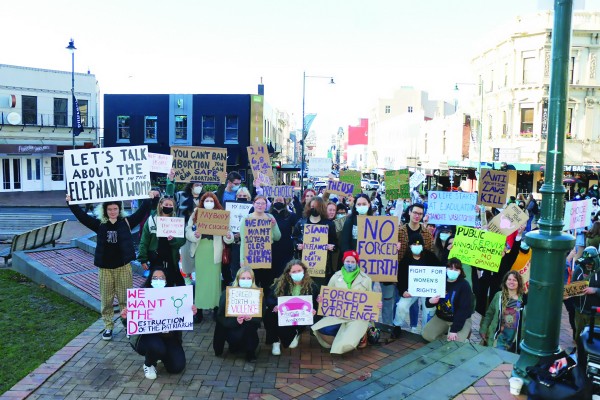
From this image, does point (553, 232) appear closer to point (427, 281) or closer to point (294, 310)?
point (427, 281)

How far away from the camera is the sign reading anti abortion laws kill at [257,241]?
8.04m

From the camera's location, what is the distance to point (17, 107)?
124 ft

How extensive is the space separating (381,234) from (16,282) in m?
7.82

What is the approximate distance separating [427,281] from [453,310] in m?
0.53

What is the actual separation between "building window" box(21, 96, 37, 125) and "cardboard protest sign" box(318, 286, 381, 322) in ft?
124

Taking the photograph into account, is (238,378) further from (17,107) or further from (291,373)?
(17,107)

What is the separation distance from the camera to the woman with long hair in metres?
6.77

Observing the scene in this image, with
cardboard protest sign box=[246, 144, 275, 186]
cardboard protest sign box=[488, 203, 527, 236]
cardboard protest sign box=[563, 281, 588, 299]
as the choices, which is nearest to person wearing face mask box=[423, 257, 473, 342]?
cardboard protest sign box=[563, 281, 588, 299]

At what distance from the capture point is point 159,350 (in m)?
6.25

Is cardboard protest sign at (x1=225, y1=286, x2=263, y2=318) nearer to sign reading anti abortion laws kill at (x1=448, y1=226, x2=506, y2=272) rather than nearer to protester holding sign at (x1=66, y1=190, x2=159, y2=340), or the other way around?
protester holding sign at (x1=66, y1=190, x2=159, y2=340)

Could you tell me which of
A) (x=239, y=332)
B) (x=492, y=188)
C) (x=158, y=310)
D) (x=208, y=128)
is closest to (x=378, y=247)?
(x=239, y=332)

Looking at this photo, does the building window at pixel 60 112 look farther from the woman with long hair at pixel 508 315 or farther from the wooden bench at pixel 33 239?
the woman with long hair at pixel 508 315

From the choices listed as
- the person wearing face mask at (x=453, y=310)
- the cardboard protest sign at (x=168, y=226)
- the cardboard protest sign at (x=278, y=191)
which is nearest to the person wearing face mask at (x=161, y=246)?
the cardboard protest sign at (x=168, y=226)

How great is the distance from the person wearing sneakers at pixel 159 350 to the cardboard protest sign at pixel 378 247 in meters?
2.66
